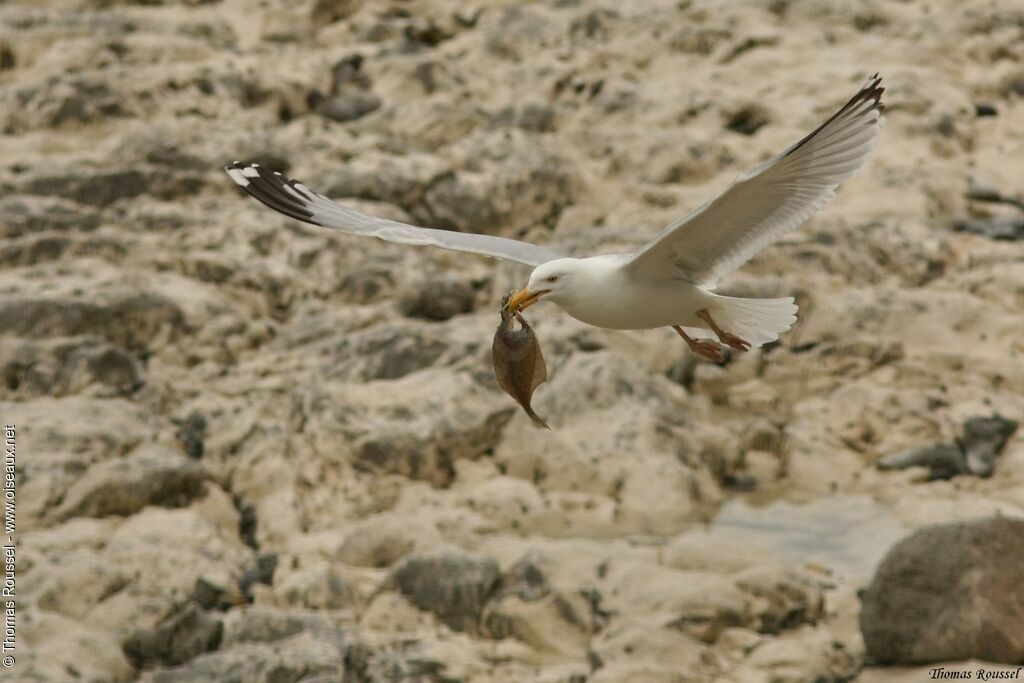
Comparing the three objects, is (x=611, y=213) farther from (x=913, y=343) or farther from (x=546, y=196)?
(x=913, y=343)

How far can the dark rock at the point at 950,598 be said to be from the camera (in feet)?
18.9

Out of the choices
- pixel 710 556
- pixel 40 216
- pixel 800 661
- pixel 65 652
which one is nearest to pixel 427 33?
pixel 40 216

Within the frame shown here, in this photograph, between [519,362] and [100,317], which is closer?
[519,362]

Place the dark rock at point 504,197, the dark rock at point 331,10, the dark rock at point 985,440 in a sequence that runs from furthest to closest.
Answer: the dark rock at point 331,10, the dark rock at point 504,197, the dark rock at point 985,440

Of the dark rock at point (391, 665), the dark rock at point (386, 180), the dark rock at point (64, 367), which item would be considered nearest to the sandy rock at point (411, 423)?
the dark rock at point (64, 367)

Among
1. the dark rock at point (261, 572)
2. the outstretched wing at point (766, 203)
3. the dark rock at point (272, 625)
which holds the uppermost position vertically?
the outstretched wing at point (766, 203)

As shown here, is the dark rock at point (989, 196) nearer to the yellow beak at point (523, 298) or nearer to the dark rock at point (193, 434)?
the dark rock at point (193, 434)

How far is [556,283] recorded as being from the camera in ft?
15.1

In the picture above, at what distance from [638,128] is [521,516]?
14.9ft

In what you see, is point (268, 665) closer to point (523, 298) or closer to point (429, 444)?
point (429, 444)

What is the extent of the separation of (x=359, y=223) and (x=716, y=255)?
145 centimetres

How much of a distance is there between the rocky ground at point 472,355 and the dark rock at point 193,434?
20 mm

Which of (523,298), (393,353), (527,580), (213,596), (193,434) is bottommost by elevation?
(193,434)

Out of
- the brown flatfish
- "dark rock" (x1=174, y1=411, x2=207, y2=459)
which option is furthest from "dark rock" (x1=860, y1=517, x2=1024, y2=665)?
"dark rock" (x1=174, y1=411, x2=207, y2=459)
